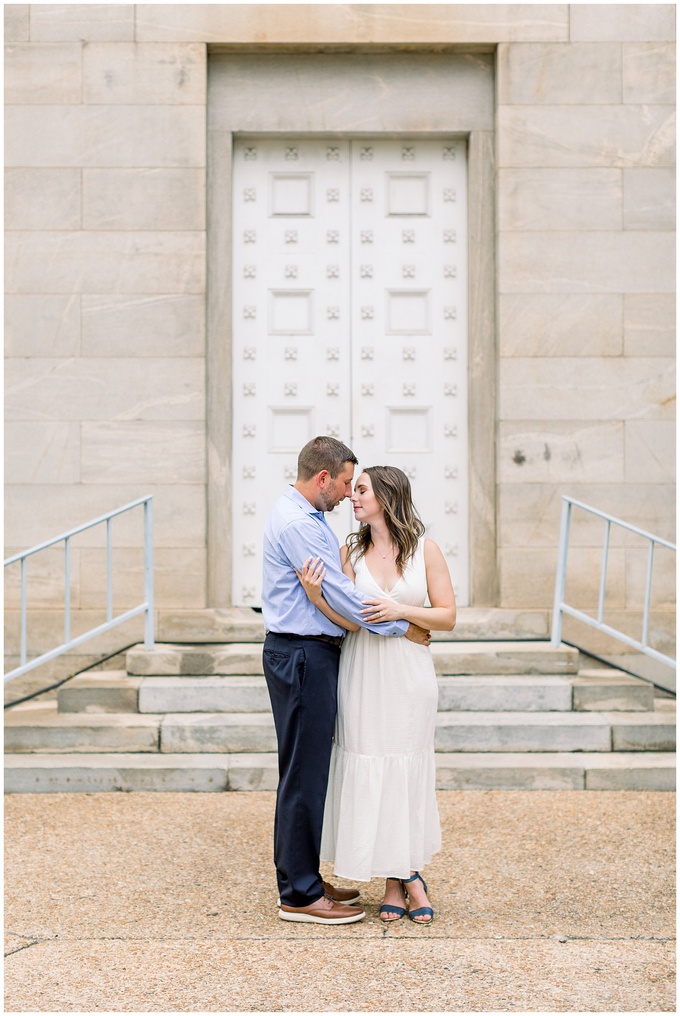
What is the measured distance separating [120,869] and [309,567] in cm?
174

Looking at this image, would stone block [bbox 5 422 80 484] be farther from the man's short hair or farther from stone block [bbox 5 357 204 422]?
the man's short hair

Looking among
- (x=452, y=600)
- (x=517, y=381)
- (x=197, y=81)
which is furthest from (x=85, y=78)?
Answer: (x=452, y=600)

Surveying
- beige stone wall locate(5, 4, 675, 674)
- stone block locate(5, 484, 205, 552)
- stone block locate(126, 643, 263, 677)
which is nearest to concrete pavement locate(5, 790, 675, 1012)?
stone block locate(126, 643, 263, 677)

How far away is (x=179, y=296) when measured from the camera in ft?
26.3

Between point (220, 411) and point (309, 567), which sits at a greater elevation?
point (220, 411)

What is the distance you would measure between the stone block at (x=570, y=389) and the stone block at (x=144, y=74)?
3112mm

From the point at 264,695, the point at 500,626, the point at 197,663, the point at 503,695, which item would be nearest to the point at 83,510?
the point at 197,663

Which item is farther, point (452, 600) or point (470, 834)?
point (470, 834)

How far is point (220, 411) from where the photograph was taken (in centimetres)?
819

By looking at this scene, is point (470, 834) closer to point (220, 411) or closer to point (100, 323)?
point (220, 411)

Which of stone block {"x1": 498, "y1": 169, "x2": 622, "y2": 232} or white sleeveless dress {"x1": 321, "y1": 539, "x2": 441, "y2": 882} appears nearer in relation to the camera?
white sleeveless dress {"x1": 321, "y1": 539, "x2": 441, "y2": 882}

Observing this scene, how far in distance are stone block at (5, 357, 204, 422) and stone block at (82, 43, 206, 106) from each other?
6.34 feet

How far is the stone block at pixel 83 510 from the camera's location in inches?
314

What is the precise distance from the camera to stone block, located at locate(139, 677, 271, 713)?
6629 mm
